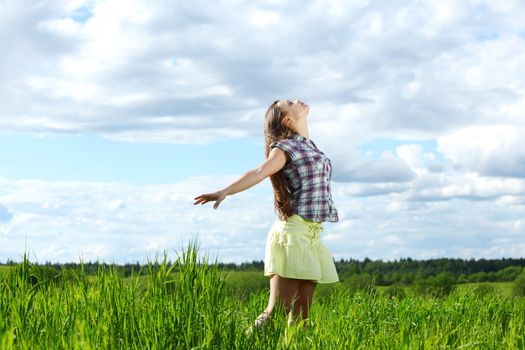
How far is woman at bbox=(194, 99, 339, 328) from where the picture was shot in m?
6.20

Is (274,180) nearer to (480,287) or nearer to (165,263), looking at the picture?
(165,263)

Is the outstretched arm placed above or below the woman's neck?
below

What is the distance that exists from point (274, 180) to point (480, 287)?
5.31 meters

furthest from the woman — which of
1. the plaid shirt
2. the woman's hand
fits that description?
the woman's hand

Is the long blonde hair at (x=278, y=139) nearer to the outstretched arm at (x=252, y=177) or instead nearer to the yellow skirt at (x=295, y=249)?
the yellow skirt at (x=295, y=249)

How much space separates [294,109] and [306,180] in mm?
769

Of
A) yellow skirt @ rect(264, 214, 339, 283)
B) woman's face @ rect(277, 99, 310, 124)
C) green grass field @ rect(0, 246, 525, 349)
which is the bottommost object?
green grass field @ rect(0, 246, 525, 349)

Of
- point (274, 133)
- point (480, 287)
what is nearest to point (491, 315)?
point (480, 287)

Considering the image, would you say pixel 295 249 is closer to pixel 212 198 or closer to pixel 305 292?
pixel 305 292

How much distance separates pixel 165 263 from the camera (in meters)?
5.37

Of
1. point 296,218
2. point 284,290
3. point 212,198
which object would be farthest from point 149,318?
point 296,218

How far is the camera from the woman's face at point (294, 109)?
668 cm

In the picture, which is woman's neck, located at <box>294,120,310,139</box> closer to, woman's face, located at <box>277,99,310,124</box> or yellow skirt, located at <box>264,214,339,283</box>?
woman's face, located at <box>277,99,310,124</box>

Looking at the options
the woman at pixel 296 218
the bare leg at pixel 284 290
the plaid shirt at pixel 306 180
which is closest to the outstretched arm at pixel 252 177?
the woman at pixel 296 218
